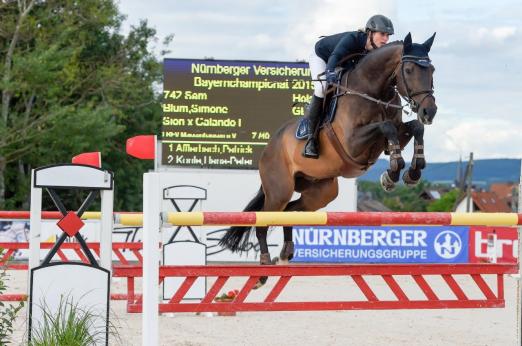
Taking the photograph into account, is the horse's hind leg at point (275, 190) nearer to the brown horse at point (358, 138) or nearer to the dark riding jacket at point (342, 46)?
the brown horse at point (358, 138)

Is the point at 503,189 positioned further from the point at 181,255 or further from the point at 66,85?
the point at 181,255

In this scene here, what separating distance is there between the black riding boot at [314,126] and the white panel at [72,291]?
7.06 feet

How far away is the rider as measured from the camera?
6016 millimetres

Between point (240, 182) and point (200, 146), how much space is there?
2254mm

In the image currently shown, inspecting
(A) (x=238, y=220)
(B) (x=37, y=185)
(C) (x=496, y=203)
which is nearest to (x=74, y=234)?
(B) (x=37, y=185)

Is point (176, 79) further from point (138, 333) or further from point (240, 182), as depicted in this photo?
point (138, 333)

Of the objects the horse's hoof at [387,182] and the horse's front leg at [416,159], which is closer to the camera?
the horse's front leg at [416,159]

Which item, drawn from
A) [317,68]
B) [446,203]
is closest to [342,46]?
[317,68]

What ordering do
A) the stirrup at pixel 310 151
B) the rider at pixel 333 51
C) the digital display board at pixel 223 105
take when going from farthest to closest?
the digital display board at pixel 223 105 → the stirrup at pixel 310 151 → the rider at pixel 333 51

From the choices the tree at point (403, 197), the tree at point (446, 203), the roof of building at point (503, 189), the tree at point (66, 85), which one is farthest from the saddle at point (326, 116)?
the roof of building at point (503, 189)

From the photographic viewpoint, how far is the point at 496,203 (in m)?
61.7

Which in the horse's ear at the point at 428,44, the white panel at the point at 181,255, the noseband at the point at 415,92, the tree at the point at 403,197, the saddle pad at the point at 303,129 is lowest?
the tree at the point at 403,197

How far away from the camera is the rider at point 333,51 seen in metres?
6.02

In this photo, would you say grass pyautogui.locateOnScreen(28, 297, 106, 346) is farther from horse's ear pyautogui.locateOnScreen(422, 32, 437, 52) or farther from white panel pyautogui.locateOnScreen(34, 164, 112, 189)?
horse's ear pyautogui.locateOnScreen(422, 32, 437, 52)
